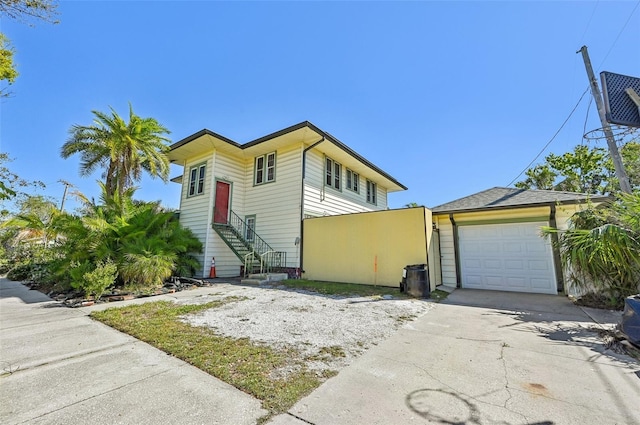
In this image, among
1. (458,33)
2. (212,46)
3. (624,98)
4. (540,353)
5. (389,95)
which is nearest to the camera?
(540,353)

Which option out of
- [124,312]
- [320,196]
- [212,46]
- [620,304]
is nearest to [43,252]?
[124,312]

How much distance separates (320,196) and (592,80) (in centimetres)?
904

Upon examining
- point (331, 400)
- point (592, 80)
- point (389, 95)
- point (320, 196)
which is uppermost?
point (389, 95)

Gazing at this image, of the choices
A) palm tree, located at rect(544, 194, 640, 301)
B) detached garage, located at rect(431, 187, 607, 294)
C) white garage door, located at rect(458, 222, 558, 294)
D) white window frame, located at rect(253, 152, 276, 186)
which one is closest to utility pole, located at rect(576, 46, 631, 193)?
palm tree, located at rect(544, 194, 640, 301)

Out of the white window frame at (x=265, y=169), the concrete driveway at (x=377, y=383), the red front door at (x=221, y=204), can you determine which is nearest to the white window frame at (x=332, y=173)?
the white window frame at (x=265, y=169)

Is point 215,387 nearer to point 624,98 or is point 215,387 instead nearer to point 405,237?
point 405,237

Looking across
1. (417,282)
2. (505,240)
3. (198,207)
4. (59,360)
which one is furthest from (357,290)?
(198,207)

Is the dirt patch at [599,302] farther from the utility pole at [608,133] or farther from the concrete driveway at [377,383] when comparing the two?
the utility pole at [608,133]

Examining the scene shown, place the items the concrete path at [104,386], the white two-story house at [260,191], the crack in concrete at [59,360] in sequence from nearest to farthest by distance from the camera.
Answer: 1. the concrete path at [104,386]
2. the crack in concrete at [59,360]
3. the white two-story house at [260,191]

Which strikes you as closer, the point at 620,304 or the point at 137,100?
the point at 620,304

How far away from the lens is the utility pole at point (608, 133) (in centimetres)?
591

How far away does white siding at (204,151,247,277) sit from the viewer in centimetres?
1091

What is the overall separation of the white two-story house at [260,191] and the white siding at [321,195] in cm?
4

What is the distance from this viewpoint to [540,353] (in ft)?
10.4
